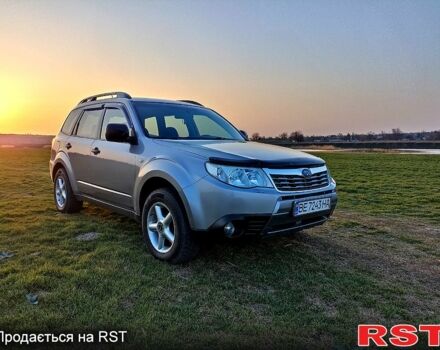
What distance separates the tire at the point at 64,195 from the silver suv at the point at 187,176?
0.43 meters

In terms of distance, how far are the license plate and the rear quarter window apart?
13.4ft

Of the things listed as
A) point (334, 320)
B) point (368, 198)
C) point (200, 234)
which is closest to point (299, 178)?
point (200, 234)

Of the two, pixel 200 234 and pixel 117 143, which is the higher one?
pixel 117 143

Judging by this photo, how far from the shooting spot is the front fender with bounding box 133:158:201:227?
371 centimetres

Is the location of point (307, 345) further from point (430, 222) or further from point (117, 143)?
point (430, 222)

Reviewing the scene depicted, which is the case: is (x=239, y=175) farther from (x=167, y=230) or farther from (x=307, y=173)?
(x=167, y=230)

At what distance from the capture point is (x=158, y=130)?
4645mm

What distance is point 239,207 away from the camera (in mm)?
3471

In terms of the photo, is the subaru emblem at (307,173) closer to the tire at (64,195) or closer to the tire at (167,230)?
the tire at (167,230)

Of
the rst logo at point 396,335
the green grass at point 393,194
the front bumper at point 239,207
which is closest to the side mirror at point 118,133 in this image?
the front bumper at point 239,207

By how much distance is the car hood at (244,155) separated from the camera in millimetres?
3625

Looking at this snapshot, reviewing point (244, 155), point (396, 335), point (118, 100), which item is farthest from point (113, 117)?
point (396, 335)

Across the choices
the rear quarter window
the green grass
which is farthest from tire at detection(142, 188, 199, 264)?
the green grass

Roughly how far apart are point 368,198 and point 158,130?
587 cm
